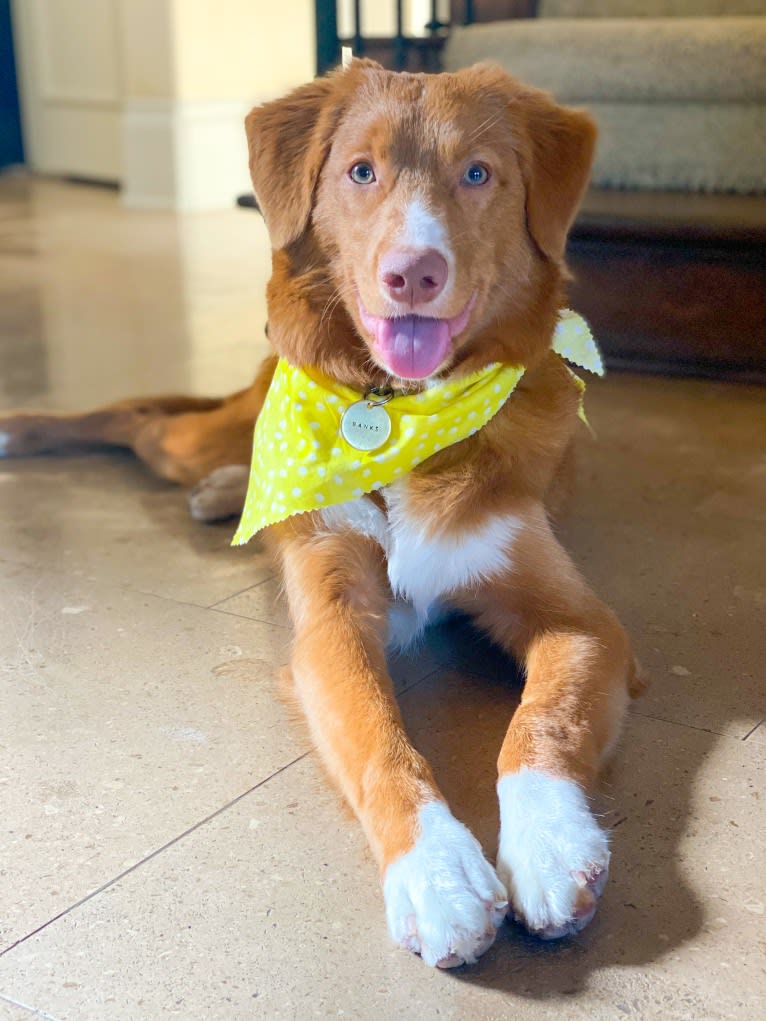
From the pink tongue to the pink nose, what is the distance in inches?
4.2

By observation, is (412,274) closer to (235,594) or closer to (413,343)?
(413,343)

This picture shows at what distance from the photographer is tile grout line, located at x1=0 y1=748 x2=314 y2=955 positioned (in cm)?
153

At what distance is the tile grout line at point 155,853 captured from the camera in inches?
60.1

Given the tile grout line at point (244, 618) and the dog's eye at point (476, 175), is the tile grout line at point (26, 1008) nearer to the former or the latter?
the tile grout line at point (244, 618)

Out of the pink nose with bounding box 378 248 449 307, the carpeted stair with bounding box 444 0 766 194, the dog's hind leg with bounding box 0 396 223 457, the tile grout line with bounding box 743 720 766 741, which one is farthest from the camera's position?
the carpeted stair with bounding box 444 0 766 194

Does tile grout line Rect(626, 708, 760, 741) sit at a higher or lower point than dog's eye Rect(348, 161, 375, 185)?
lower

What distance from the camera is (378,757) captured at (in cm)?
172

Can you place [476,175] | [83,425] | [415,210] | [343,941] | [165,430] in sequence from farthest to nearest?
[83,425]
[165,430]
[476,175]
[415,210]
[343,941]

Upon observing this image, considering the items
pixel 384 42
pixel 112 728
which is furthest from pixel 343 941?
pixel 384 42

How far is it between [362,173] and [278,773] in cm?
104

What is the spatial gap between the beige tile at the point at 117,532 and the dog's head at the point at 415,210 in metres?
0.62

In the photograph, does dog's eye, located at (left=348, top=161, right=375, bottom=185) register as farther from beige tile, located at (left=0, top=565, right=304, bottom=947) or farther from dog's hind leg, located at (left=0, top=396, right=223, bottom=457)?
dog's hind leg, located at (left=0, top=396, right=223, bottom=457)

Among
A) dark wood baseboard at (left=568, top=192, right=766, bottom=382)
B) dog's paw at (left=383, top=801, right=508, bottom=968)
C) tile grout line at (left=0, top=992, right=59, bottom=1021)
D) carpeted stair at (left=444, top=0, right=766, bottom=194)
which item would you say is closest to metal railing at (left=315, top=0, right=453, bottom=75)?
carpeted stair at (left=444, top=0, right=766, bottom=194)

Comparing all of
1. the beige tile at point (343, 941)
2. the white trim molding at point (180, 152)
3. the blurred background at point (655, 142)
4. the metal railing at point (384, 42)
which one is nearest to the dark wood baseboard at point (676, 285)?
the blurred background at point (655, 142)
